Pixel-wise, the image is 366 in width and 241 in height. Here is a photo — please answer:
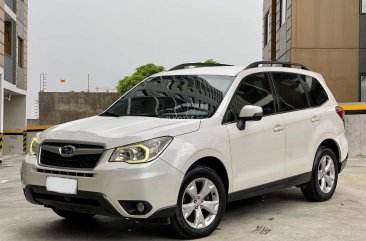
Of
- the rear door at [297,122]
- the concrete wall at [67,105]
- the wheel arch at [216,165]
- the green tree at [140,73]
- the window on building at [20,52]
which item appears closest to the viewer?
the wheel arch at [216,165]

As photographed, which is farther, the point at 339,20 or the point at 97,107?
the point at 97,107

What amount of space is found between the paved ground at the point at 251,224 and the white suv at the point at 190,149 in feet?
0.89

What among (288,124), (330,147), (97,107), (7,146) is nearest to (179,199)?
(288,124)

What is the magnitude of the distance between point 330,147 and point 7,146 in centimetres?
2081

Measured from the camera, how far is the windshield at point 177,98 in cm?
548

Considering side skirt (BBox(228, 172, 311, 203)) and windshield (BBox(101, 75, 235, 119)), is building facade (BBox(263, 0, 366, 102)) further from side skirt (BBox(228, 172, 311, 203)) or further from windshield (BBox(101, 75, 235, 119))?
windshield (BBox(101, 75, 235, 119))

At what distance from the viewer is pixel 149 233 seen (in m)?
5.30

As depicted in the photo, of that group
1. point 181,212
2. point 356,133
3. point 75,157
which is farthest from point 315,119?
point 356,133

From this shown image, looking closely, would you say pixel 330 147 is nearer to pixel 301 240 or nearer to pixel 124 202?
pixel 301 240

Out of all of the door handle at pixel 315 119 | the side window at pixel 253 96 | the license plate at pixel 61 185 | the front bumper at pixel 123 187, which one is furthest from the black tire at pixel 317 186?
the license plate at pixel 61 185

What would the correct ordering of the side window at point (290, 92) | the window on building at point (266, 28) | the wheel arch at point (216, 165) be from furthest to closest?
the window on building at point (266, 28)
the side window at point (290, 92)
the wheel arch at point (216, 165)

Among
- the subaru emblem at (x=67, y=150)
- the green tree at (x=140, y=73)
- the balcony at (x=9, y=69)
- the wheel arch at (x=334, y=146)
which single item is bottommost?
the wheel arch at (x=334, y=146)

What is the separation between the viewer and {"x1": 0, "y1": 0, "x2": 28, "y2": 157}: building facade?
23.7 m

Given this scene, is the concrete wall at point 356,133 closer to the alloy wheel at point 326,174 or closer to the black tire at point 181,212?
the alloy wheel at point 326,174
